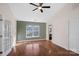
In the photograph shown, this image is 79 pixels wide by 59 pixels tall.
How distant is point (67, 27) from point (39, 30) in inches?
24.7

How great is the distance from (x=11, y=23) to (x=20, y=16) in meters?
0.24

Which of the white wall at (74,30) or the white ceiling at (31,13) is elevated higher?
the white ceiling at (31,13)

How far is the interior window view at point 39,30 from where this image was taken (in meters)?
1.97

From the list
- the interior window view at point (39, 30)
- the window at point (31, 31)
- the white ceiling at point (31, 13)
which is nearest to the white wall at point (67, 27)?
the interior window view at point (39, 30)

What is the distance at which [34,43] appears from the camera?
2.21 m

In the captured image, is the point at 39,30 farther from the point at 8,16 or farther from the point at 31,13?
the point at 8,16

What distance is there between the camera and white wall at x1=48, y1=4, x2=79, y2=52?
2.00 metres

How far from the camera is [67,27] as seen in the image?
6.74 feet

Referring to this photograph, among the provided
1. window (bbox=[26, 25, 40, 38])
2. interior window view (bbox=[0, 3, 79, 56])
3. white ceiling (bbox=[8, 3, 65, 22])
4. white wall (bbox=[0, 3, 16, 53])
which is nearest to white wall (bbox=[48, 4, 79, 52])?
interior window view (bbox=[0, 3, 79, 56])

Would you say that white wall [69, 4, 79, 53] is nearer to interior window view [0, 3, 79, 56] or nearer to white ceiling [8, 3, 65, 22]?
interior window view [0, 3, 79, 56]

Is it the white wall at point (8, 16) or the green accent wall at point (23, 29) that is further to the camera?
the green accent wall at point (23, 29)

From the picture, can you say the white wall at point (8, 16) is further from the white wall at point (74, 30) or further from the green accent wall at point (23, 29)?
the white wall at point (74, 30)

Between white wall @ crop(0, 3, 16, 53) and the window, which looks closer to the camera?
white wall @ crop(0, 3, 16, 53)

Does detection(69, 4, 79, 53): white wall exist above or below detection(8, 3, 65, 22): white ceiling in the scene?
below
